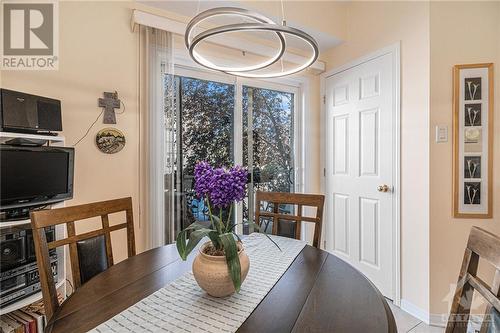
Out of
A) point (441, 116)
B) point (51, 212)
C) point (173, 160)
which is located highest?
point (441, 116)

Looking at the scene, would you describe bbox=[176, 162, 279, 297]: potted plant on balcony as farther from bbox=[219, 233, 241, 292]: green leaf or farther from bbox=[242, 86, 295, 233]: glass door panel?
bbox=[242, 86, 295, 233]: glass door panel

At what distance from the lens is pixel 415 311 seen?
2139 millimetres

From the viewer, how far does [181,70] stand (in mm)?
2457

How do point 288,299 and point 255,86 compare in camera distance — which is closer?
point 288,299

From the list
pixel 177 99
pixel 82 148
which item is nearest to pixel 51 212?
pixel 82 148

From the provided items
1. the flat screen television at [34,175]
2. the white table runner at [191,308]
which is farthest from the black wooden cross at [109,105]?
the white table runner at [191,308]

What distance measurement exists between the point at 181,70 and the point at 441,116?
2.17 m

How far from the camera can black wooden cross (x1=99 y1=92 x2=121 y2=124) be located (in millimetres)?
2037

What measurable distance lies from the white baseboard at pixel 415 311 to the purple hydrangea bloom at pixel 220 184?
6.75 ft

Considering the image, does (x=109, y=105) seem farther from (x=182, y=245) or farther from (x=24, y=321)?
(x=182, y=245)

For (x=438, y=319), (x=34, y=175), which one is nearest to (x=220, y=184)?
(x=34, y=175)

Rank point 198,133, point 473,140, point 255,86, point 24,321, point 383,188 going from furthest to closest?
1. point 255,86
2. point 198,133
3. point 383,188
4. point 473,140
5. point 24,321

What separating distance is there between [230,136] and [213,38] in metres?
0.92

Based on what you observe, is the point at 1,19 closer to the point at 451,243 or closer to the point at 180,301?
the point at 180,301
